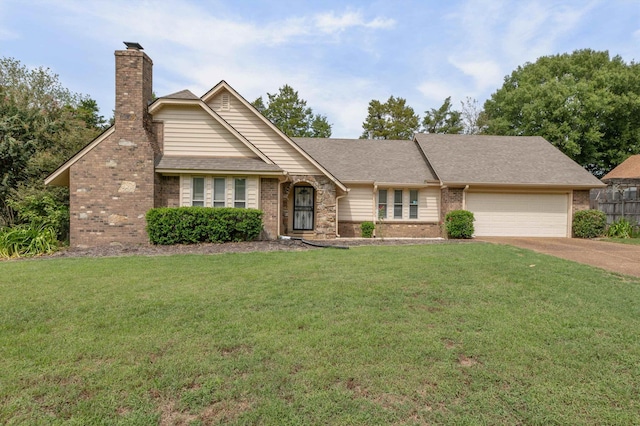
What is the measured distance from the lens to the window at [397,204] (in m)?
16.3

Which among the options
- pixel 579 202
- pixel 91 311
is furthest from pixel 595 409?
pixel 579 202

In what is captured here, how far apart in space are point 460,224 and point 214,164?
10443 mm

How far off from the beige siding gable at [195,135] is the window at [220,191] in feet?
3.79

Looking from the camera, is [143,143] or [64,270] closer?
[64,270]

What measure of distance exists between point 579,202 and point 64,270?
65.0 ft

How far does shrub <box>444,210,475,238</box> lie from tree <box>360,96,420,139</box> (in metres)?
22.7

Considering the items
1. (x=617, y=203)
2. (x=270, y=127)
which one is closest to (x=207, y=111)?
(x=270, y=127)

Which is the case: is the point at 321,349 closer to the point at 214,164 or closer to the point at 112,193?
the point at 214,164

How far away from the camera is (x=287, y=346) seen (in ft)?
12.0

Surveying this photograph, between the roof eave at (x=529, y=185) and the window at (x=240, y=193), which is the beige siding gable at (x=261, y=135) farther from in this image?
the roof eave at (x=529, y=185)

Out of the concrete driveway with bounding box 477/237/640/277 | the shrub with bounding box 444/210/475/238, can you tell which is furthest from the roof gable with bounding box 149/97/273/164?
the concrete driveway with bounding box 477/237/640/277

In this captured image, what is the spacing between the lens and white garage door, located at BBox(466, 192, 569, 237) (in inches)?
624

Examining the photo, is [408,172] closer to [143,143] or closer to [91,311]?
[143,143]

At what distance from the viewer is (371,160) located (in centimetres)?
1747
